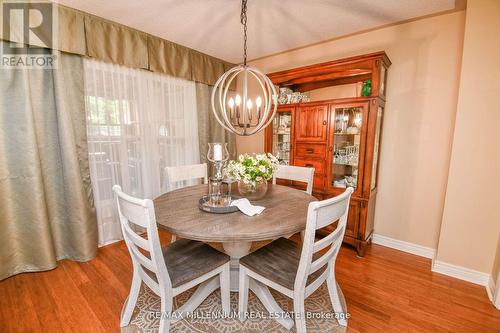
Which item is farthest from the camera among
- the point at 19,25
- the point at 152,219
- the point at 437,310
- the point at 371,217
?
the point at 371,217

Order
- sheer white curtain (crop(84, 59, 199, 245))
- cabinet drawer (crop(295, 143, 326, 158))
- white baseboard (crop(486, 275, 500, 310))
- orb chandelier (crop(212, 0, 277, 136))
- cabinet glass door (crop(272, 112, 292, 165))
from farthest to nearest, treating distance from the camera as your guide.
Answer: cabinet glass door (crop(272, 112, 292, 165))
cabinet drawer (crop(295, 143, 326, 158))
sheer white curtain (crop(84, 59, 199, 245))
white baseboard (crop(486, 275, 500, 310))
orb chandelier (crop(212, 0, 277, 136))

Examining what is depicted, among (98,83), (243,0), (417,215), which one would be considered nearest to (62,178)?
(98,83)

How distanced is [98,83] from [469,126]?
3.36 meters

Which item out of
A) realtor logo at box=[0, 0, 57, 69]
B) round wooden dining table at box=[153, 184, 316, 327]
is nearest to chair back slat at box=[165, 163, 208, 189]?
round wooden dining table at box=[153, 184, 316, 327]

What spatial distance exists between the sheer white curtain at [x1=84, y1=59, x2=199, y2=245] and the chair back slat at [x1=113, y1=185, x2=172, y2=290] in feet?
4.43

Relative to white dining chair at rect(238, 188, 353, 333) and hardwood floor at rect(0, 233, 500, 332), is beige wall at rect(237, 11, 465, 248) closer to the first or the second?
hardwood floor at rect(0, 233, 500, 332)

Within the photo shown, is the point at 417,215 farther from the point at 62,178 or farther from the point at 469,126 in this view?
the point at 62,178

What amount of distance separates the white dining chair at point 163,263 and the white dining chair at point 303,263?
21 cm

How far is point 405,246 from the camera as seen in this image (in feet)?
8.06

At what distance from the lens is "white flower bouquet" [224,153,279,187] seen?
165 centimetres

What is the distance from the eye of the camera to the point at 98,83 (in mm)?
2279

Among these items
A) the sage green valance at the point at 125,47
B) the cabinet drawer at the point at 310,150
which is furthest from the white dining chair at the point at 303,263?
the sage green valance at the point at 125,47

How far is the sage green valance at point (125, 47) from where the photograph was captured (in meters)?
1.99

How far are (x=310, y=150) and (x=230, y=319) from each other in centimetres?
184
